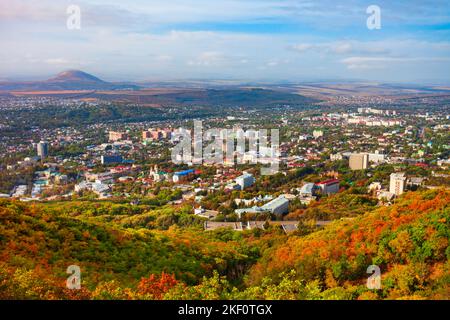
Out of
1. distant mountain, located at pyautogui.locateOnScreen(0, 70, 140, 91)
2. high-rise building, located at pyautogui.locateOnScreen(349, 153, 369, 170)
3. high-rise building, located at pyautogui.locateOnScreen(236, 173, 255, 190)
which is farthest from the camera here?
distant mountain, located at pyautogui.locateOnScreen(0, 70, 140, 91)

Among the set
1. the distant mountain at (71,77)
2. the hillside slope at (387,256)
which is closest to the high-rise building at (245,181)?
the hillside slope at (387,256)

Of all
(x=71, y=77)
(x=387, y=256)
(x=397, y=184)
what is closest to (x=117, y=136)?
(x=397, y=184)

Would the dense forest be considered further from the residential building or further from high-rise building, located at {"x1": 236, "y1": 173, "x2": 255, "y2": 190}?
high-rise building, located at {"x1": 236, "y1": 173, "x2": 255, "y2": 190}

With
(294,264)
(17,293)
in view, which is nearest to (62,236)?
(17,293)

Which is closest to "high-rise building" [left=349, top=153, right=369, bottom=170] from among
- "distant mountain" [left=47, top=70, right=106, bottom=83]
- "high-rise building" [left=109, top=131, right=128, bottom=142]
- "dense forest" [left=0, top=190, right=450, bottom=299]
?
"dense forest" [left=0, top=190, right=450, bottom=299]

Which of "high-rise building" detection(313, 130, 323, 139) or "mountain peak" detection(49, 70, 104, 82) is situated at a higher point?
"mountain peak" detection(49, 70, 104, 82)

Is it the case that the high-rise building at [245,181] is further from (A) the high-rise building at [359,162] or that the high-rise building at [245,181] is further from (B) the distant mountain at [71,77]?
(B) the distant mountain at [71,77]

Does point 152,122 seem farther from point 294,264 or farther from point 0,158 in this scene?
point 294,264

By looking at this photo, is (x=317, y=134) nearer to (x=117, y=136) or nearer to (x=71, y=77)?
(x=117, y=136)
